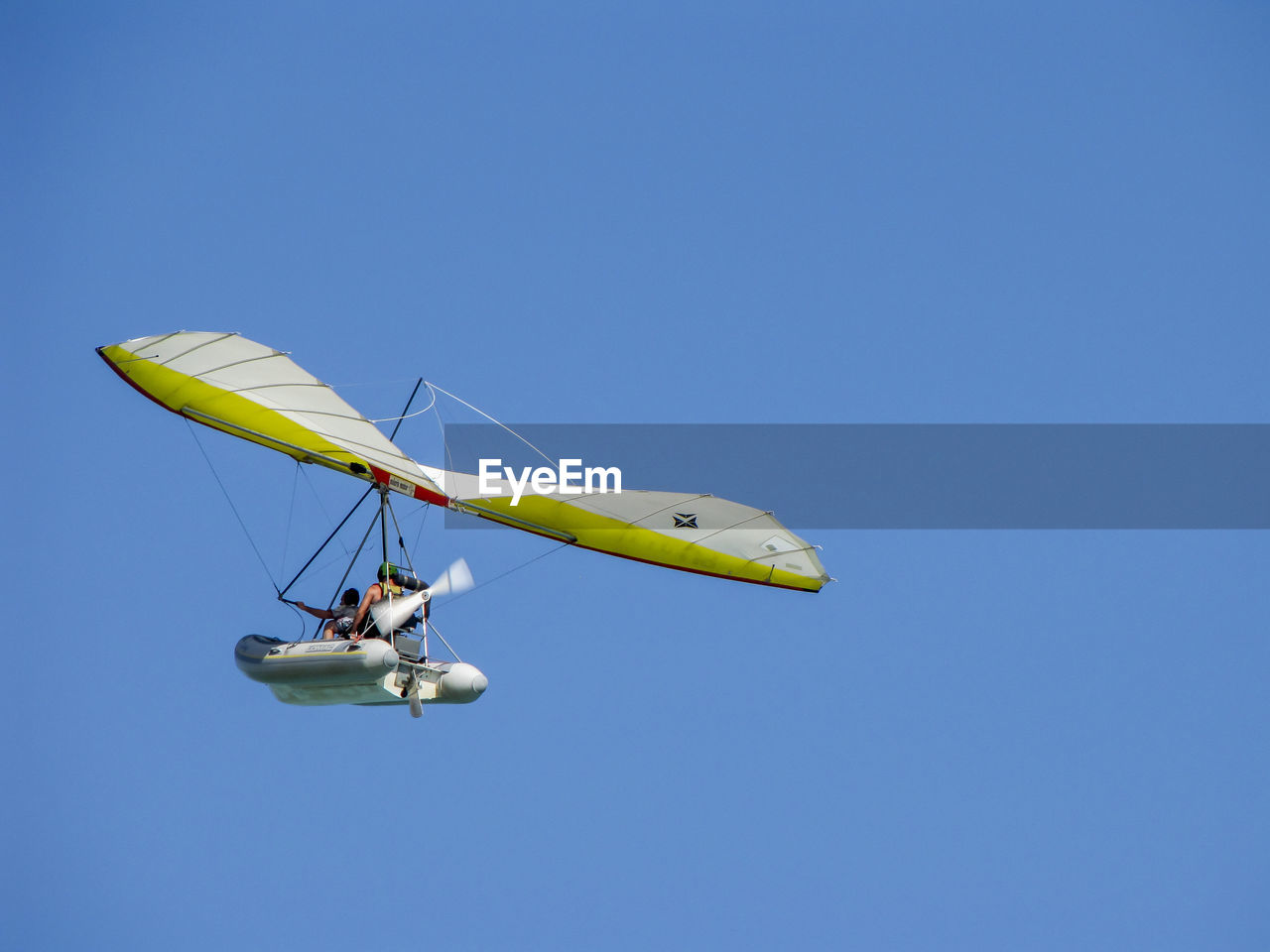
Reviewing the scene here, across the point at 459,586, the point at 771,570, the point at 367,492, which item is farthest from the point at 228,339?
the point at 771,570

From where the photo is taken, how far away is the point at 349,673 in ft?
103

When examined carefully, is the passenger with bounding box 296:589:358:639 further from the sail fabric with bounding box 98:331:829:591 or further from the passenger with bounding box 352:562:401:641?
the sail fabric with bounding box 98:331:829:591

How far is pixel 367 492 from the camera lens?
33.8 m

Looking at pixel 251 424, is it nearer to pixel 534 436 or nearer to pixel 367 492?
pixel 367 492

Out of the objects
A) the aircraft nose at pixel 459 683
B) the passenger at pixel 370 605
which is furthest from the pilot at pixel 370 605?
the aircraft nose at pixel 459 683

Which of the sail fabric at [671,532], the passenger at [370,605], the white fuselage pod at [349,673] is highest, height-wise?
the sail fabric at [671,532]

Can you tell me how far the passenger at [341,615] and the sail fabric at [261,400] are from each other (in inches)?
83.5

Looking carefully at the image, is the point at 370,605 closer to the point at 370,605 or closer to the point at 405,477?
the point at 370,605

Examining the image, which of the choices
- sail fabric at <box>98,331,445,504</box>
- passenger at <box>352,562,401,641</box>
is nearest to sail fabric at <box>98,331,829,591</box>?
sail fabric at <box>98,331,445,504</box>

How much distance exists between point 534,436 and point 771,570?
246 inches

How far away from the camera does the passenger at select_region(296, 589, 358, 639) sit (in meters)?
33.1

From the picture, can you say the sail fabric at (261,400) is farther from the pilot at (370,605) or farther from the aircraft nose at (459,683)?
the aircraft nose at (459,683)

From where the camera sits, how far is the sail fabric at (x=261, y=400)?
3341 cm

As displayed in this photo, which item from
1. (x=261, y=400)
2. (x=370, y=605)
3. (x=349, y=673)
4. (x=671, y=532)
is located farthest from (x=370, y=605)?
(x=671, y=532)
